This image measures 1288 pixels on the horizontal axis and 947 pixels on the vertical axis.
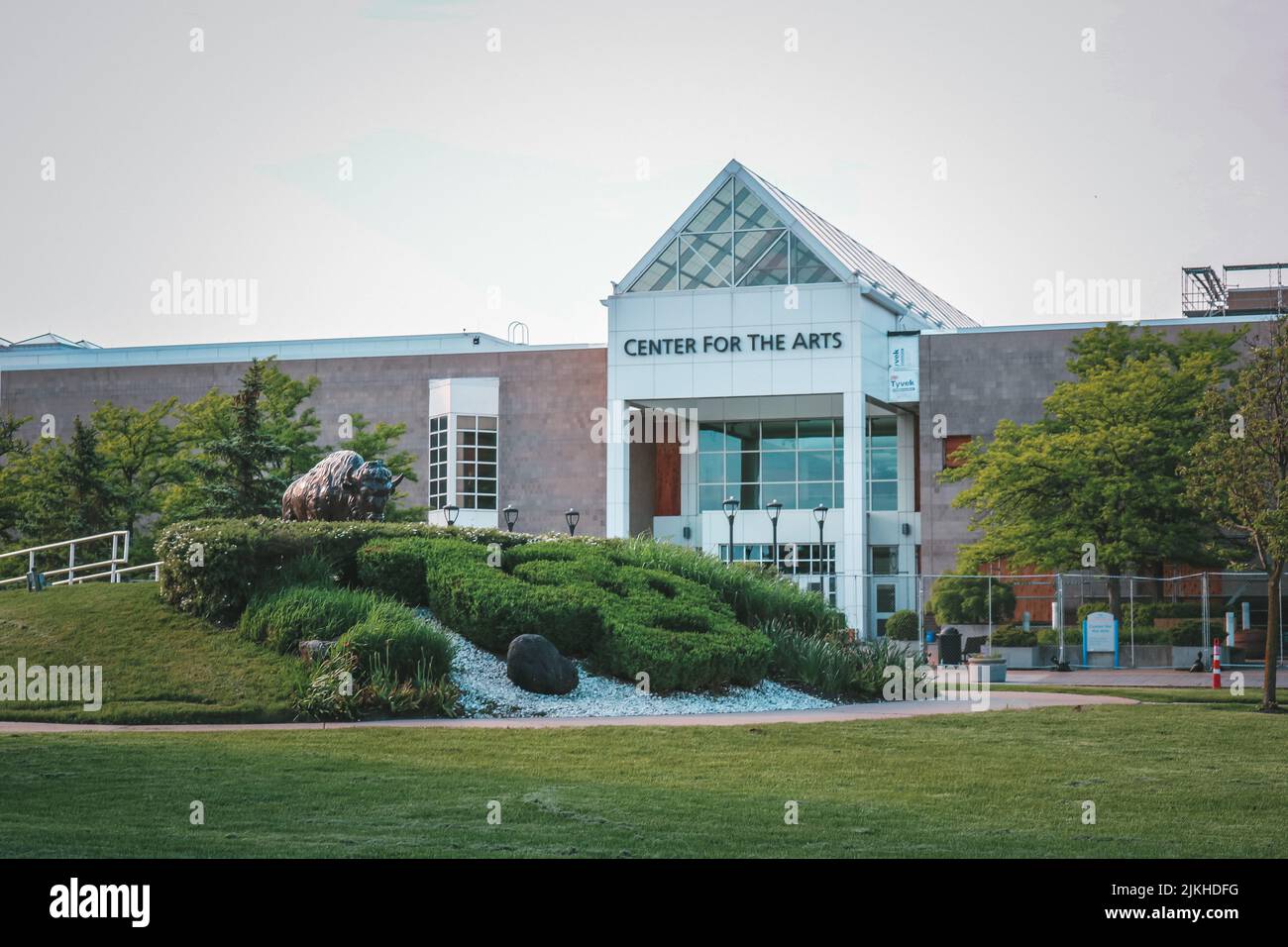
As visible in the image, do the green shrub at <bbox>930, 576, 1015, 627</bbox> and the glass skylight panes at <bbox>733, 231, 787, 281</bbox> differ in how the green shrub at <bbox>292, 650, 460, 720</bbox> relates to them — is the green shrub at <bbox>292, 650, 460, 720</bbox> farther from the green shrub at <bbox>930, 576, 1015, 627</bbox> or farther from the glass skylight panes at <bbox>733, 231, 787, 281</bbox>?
the glass skylight panes at <bbox>733, 231, 787, 281</bbox>

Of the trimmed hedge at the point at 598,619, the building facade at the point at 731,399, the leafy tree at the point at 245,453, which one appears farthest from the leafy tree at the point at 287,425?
the trimmed hedge at the point at 598,619

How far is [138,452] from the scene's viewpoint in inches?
1762

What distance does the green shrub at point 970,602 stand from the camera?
46.0 m

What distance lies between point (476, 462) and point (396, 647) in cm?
3960

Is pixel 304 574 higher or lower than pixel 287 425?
lower

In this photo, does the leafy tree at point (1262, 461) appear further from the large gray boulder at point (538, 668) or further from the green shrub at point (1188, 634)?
the green shrub at point (1188, 634)

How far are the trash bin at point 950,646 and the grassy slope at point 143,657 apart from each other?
18846 mm

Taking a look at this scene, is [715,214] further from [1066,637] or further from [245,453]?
[245,453]

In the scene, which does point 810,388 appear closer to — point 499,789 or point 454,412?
point 454,412

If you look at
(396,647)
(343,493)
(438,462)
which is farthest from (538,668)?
(438,462)

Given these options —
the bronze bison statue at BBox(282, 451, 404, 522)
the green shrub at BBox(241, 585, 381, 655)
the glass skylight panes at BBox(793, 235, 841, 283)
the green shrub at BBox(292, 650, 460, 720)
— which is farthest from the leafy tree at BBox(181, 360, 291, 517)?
the glass skylight panes at BBox(793, 235, 841, 283)

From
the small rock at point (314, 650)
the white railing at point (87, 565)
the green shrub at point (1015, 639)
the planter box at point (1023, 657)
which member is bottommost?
the planter box at point (1023, 657)

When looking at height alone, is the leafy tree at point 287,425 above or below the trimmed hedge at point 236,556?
above
